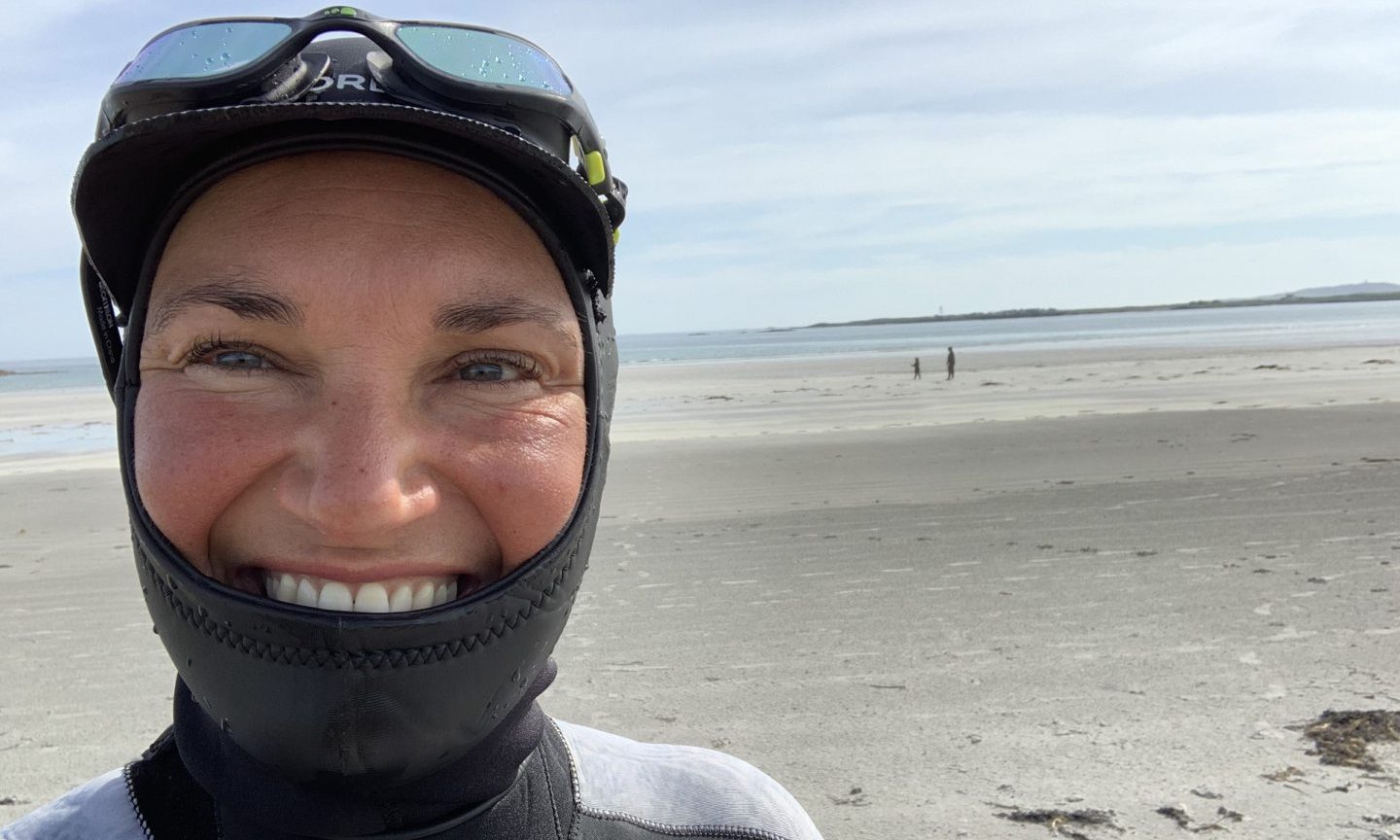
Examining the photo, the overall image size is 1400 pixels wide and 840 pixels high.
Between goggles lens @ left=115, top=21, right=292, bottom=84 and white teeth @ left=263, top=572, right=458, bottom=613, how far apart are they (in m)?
0.56

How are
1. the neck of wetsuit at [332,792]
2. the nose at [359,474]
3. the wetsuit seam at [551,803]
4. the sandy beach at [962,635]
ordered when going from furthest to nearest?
the sandy beach at [962,635] → the wetsuit seam at [551,803] → the neck of wetsuit at [332,792] → the nose at [359,474]

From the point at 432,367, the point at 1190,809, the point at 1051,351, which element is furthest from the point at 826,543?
the point at 1051,351

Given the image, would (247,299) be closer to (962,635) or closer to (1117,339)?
(962,635)

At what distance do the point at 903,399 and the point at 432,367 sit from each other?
80.4 feet

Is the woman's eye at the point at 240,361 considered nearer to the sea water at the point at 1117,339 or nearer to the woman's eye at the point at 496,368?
the woman's eye at the point at 496,368

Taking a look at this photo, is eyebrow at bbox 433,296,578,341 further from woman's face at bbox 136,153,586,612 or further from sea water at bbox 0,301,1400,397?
sea water at bbox 0,301,1400,397

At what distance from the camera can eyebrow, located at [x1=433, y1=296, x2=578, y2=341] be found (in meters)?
1.21

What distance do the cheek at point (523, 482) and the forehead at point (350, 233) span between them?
16 cm

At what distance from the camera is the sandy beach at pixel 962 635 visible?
159 inches

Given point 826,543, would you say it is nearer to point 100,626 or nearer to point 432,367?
A: point 100,626

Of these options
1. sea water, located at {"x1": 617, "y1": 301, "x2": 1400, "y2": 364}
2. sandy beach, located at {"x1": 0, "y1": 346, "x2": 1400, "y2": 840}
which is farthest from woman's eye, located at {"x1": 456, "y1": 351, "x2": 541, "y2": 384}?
sea water, located at {"x1": 617, "y1": 301, "x2": 1400, "y2": 364}

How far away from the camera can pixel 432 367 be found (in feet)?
4.00

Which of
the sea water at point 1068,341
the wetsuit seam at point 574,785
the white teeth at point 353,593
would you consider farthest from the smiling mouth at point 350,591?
the sea water at point 1068,341

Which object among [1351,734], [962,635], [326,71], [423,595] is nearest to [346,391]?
[423,595]
